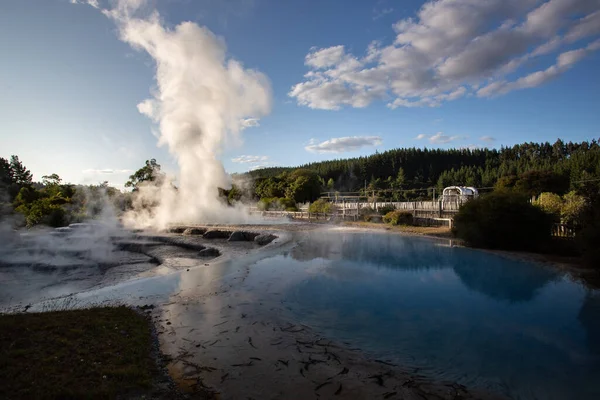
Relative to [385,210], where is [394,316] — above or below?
below

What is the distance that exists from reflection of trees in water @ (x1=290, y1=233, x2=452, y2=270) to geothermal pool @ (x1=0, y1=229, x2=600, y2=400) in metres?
0.25

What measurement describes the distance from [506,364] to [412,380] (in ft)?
6.18

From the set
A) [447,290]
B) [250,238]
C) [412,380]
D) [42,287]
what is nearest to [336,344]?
[412,380]

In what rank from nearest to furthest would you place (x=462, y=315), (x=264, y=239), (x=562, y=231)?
(x=462, y=315) → (x=562, y=231) → (x=264, y=239)

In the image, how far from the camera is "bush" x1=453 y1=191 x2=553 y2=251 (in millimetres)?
16109

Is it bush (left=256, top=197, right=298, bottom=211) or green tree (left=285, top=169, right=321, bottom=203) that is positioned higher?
green tree (left=285, top=169, right=321, bottom=203)

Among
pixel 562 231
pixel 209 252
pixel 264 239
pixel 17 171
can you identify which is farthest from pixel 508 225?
pixel 17 171

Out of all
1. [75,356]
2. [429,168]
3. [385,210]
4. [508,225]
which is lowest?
[75,356]

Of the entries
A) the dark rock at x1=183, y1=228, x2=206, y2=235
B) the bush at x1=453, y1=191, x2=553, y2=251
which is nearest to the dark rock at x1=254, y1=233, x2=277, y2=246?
the dark rock at x1=183, y1=228, x2=206, y2=235

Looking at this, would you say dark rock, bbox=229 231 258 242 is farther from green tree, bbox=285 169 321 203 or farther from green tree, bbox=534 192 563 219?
green tree, bbox=285 169 321 203

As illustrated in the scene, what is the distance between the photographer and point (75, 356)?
483 centimetres

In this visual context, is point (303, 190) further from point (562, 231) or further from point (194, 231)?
point (562, 231)

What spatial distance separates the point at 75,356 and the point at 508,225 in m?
18.0

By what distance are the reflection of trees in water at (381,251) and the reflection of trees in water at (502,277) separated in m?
1.09
